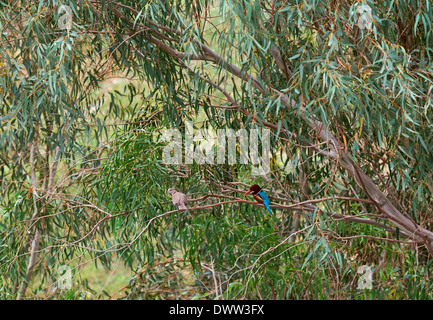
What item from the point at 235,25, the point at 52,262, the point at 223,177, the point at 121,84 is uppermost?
the point at 121,84

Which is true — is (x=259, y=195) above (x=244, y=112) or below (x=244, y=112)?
below

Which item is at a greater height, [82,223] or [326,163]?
[326,163]

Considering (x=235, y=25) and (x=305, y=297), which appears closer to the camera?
(x=235, y=25)

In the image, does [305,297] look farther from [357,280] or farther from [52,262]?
[52,262]

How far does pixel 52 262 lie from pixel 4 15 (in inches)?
69.1

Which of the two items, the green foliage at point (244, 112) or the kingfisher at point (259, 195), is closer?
the green foliage at point (244, 112)

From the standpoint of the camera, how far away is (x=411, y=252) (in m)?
3.78

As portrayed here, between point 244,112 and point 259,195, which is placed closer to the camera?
point 259,195

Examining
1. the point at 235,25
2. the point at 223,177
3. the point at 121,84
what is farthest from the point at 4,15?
the point at 121,84

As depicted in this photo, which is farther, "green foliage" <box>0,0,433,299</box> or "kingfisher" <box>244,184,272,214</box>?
"kingfisher" <box>244,184,272,214</box>

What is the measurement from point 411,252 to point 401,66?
1552mm

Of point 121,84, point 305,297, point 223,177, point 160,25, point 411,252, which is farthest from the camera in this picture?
point 121,84

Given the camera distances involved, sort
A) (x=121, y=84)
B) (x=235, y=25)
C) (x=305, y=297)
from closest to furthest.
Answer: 1. (x=235, y=25)
2. (x=305, y=297)
3. (x=121, y=84)

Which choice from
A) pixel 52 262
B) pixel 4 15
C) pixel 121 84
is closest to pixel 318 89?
pixel 4 15
